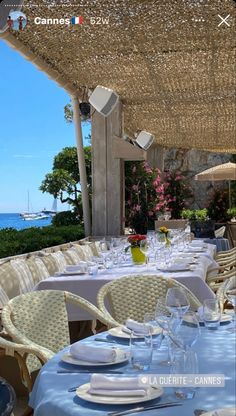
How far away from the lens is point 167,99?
10.6m

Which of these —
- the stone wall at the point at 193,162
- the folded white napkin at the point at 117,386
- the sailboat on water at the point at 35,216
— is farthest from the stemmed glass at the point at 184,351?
the sailboat on water at the point at 35,216

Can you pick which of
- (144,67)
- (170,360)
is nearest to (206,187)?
(144,67)

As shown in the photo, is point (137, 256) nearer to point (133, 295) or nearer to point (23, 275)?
point (23, 275)

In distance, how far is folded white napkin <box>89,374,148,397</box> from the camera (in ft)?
5.56

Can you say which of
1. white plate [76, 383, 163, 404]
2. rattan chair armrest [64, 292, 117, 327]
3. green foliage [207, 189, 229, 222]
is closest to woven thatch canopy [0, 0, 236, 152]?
rattan chair armrest [64, 292, 117, 327]

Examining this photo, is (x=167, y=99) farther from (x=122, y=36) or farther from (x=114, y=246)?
(x=114, y=246)

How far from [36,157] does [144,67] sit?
197ft

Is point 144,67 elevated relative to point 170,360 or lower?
elevated

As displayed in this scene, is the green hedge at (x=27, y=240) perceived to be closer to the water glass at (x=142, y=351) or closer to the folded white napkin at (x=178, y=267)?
the folded white napkin at (x=178, y=267)

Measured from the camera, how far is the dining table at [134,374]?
1.63m

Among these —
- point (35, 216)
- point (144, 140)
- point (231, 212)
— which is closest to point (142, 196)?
point (144, 140)

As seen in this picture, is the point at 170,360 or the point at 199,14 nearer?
the point at 170,360

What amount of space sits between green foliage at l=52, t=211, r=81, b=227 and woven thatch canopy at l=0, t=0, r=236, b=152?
2.18m

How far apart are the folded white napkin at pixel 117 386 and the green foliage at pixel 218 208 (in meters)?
13.6
